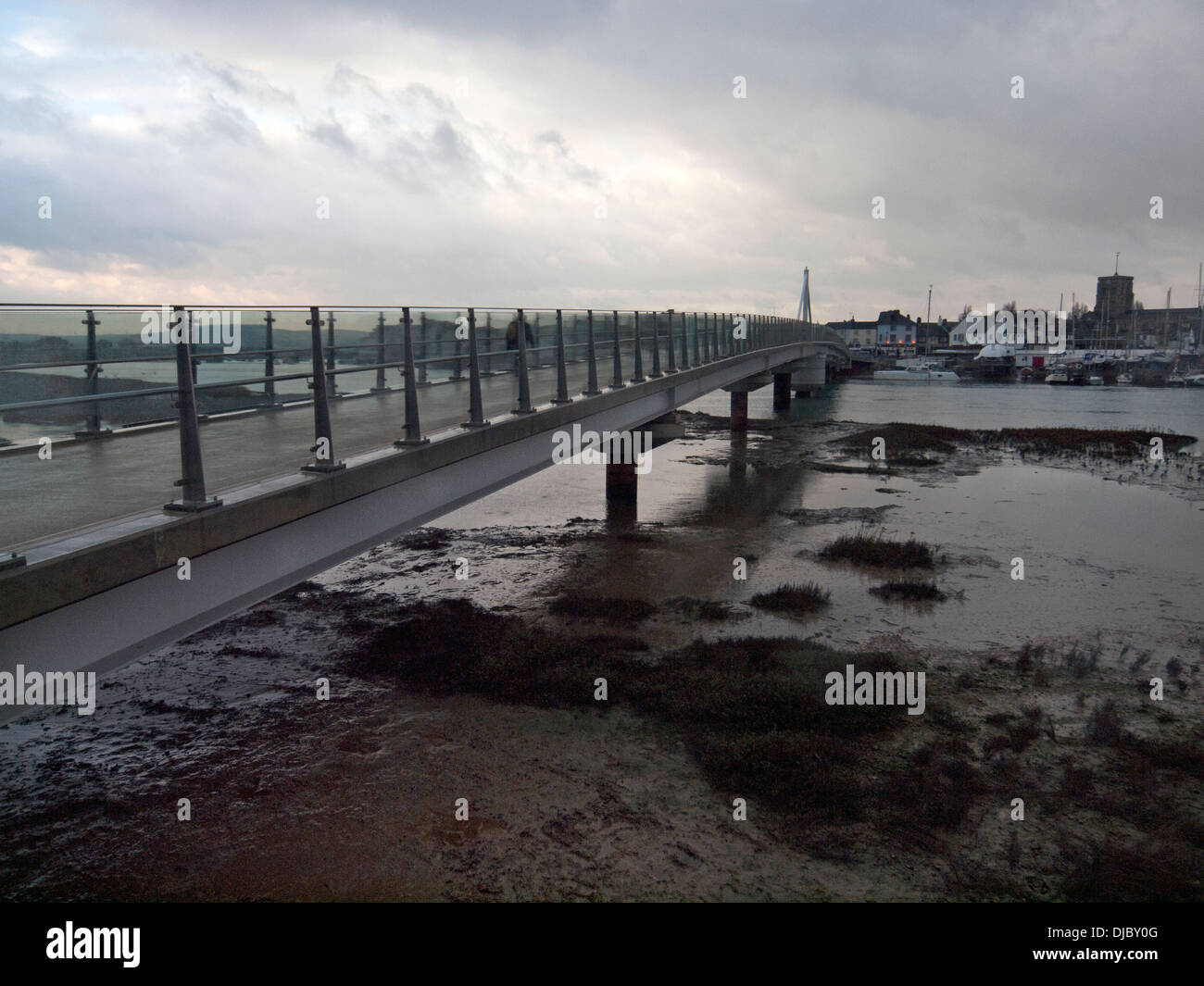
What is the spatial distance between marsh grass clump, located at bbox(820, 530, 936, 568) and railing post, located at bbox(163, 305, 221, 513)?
42.2 feet

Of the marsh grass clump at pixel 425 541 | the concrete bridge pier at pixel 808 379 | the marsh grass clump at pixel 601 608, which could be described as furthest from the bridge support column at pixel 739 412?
the marsh grass clump at pixel 601 608

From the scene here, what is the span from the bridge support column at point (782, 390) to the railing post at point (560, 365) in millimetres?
45912

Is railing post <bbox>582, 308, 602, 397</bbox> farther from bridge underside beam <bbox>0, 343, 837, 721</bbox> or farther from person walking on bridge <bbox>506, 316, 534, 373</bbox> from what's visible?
bridge underside beam <bbox>0, 343, 837, 721</bbox>

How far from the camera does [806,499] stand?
80.8 feet

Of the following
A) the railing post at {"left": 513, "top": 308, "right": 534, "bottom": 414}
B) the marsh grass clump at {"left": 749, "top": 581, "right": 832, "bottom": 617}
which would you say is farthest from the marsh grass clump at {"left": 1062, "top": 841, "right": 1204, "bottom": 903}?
the railing post at {"left": 513, "top": 308, "right": 534, "bottom": 414}

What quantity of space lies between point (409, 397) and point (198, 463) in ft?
10.8

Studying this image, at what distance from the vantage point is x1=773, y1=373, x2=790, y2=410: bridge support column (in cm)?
5894

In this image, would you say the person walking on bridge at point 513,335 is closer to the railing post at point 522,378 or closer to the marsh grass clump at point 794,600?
the railing post at point 522,378

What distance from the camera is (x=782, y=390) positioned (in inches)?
2335

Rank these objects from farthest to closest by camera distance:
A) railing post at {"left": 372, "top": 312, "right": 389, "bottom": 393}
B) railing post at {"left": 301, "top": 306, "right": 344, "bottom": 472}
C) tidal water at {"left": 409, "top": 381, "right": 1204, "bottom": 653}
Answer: tidal water at {"left": 409, "top": 381, "right": 1204, "bottom": 653}
railing post at {"left": 372, "top": 312, "right": 389, "bottom": 393}
railing post at {"left": 301, "top": 306, "right": 344, "bottom": 472}

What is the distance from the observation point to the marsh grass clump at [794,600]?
556 inches

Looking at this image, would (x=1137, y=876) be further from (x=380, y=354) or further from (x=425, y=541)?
(x=425, y=541)

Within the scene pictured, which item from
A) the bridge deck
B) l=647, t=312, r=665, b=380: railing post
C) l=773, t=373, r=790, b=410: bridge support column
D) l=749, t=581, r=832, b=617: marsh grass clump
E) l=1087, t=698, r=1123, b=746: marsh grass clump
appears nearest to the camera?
the bridge deck
